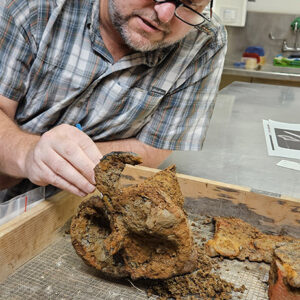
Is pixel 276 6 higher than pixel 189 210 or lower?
higher

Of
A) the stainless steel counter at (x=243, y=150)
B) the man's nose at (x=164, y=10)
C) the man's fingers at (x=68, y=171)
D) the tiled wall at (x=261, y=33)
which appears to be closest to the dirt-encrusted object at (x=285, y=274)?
the stainless steel counter at (x=243, y=150)

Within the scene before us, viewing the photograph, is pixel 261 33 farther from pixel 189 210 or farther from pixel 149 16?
pixel 189 210

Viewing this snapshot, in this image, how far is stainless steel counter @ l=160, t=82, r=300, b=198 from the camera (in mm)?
1478

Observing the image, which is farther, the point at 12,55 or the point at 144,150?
the point at 144,150

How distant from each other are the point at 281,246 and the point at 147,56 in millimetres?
871

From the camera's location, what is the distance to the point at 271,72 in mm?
3842

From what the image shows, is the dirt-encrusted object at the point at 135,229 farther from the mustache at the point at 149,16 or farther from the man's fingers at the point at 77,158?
the mustache at the point at 149,16

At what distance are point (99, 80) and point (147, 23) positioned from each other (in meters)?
0.28

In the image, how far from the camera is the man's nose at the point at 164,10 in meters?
1.26

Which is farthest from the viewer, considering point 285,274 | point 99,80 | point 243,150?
point 243,150

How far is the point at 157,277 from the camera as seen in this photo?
887 millimetres

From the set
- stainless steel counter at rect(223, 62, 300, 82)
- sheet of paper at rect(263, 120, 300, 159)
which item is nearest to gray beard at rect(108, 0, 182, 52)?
sheet of paper at rect(263, 120, 300, 159)

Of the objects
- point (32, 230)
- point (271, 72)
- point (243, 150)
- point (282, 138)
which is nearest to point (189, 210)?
point (32, 230)

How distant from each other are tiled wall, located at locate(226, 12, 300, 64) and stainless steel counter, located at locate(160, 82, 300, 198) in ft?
5.34
